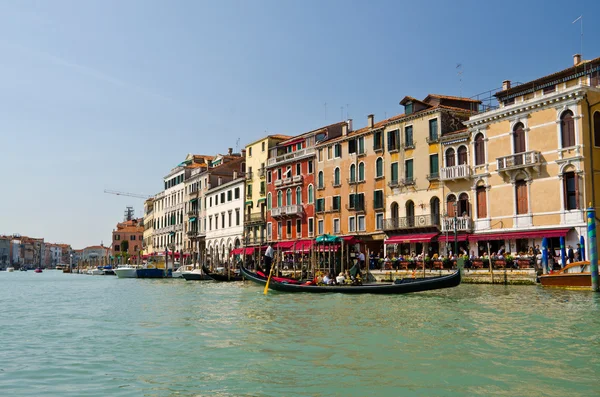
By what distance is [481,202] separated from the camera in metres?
27.8

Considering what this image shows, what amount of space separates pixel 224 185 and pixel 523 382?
1740 inches

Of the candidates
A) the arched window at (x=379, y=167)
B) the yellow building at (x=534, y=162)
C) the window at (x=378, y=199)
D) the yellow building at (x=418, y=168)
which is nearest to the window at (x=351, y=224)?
the window at (x=378, y=199)

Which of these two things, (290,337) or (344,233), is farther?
(344,233)

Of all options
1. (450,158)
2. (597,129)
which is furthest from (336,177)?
(597,129)

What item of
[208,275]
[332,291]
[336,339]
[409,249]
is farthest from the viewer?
[208,275]

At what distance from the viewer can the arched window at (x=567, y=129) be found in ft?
78.3

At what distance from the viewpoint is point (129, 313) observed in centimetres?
1692

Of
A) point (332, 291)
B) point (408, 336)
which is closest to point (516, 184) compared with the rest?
point (332, 291)

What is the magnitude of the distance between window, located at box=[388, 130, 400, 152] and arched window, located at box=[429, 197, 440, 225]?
3887 millimetres

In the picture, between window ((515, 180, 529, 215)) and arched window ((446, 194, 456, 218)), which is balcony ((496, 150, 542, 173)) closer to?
window ((515, 180, 529, 215))

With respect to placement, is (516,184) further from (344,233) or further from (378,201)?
(344,233)

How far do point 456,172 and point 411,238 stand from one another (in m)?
4.19

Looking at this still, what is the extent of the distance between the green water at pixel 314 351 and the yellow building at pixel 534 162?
8148mm

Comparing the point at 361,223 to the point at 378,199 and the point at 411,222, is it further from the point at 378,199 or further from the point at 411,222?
the point at 411,222
